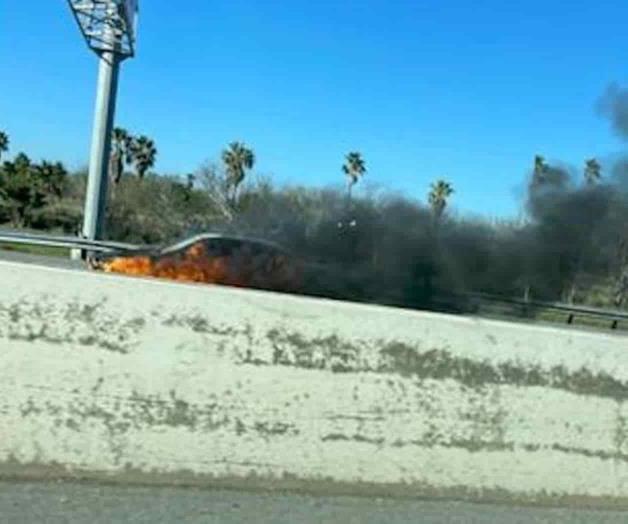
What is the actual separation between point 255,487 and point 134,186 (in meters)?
52.6

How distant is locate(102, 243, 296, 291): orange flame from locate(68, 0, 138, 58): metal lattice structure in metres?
13.0

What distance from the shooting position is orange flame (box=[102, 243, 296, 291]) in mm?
13559

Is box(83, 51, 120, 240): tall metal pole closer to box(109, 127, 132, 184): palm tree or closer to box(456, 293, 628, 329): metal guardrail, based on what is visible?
box(456, 293, 628, 329): metal guardrail

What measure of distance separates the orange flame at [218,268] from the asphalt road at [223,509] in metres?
7.89

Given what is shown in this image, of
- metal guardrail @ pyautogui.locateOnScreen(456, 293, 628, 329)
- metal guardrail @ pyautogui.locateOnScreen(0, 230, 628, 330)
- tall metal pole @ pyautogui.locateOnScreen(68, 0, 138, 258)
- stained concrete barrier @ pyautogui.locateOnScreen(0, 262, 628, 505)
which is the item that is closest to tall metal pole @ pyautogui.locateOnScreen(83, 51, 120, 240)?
tall metal pole @ pyautogui.locateOnScreen(68, 0, 138, 258)

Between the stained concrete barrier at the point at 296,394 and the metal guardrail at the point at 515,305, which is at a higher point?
the metal guardrail at the point at 515,305

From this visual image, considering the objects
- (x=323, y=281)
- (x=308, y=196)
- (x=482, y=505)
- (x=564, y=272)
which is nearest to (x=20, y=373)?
(x=482, y=505)

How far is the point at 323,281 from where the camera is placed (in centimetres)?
Result: 1387

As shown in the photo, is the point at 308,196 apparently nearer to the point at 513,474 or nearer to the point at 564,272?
the point at 564,272

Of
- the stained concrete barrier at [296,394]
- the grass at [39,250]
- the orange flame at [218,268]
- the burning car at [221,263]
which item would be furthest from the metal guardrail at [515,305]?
the stained concrete barrier at [296,394]

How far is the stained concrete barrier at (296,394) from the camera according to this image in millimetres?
4910

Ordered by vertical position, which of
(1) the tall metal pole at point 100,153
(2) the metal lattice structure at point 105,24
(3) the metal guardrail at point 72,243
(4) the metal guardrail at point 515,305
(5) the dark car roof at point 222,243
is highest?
(2) the metal lattice structure at point 105,24

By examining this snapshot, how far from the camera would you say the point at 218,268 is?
14.6 metres

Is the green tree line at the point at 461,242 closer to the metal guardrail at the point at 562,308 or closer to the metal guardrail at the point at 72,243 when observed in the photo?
the metal guardrail at the point at 562,308
